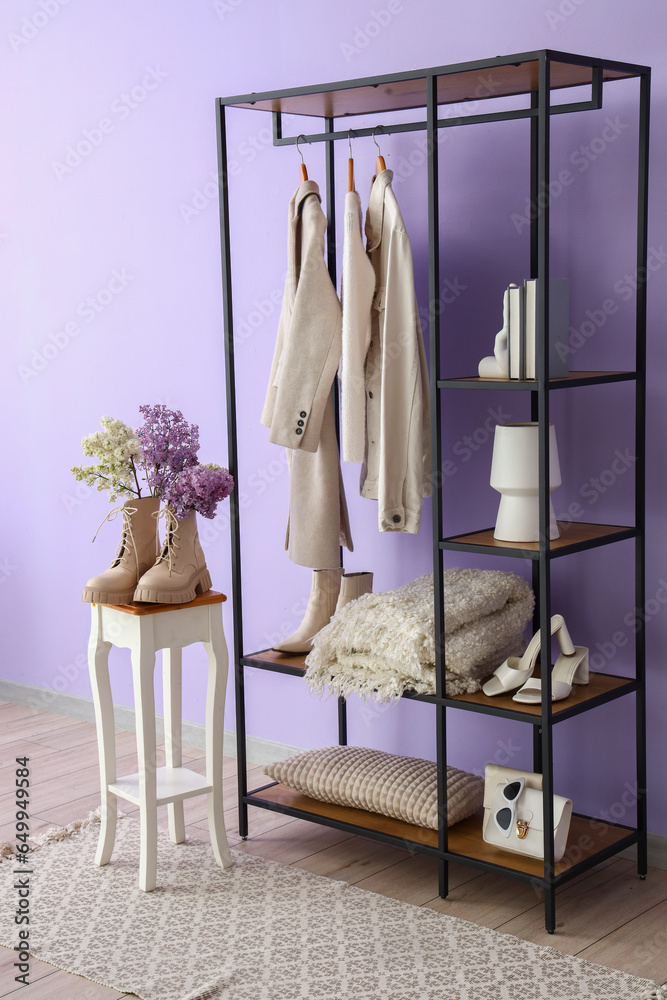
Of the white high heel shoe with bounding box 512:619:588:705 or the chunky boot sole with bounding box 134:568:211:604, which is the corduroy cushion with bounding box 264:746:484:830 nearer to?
the white high heel shoe with bounding box 512:619:588:705

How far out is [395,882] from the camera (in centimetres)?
261

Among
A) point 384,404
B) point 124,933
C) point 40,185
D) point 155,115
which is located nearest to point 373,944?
point 124,933

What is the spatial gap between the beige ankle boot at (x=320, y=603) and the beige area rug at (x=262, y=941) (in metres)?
0.58

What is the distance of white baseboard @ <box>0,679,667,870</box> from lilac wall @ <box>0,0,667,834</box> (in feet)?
0.13

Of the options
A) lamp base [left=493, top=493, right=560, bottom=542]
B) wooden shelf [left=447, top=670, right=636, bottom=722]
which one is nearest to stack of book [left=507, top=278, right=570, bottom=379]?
lamp base [left=493, top=493, right=560, bottom=542]

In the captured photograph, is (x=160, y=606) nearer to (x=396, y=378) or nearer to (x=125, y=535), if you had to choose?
(x=125, y=535)

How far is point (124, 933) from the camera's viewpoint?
7.81 feet

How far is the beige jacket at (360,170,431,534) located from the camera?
8.38ft

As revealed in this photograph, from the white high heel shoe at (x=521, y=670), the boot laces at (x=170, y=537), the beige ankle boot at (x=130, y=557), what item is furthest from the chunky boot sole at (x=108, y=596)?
the white high heel shoe at (x=521, y=670)

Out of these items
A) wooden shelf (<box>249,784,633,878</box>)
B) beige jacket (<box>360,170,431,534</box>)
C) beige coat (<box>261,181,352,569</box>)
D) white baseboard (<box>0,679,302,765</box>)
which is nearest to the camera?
wooden shelf (<box>249,784,633,878</box>)

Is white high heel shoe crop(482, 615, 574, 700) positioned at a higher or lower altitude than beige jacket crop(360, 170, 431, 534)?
lower

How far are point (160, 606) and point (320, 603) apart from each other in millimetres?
483

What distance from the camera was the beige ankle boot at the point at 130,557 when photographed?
261cm

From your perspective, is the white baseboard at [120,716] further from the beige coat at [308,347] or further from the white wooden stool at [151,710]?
the beige coat at [308,347]
